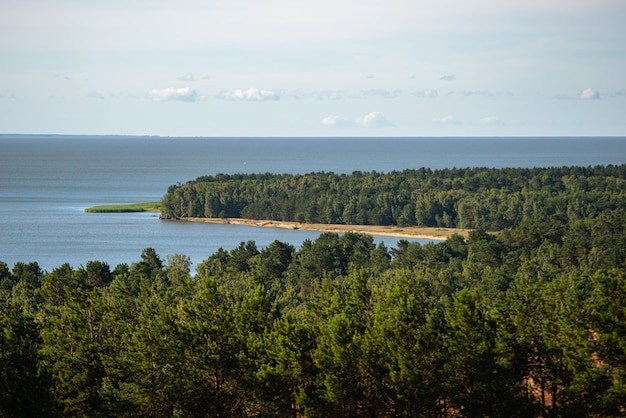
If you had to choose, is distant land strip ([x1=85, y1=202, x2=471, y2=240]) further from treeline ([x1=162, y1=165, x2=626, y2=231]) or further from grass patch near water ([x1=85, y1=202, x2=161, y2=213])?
treeline ([x1=162, y1=165, x2=626, y2=231])

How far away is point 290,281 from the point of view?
174ft

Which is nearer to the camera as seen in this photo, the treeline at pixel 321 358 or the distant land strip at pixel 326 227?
the treeline at pixel 321 358

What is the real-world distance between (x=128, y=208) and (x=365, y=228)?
29209 mm

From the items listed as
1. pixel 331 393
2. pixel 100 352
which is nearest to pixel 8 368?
pixel 100 352

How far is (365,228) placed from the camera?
335ft

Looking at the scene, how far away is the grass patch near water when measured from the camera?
354 feet

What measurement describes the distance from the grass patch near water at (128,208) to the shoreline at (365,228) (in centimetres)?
742

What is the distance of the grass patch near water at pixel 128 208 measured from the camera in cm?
10794

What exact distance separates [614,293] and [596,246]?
34958mm

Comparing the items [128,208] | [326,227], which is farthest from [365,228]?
[128,208]

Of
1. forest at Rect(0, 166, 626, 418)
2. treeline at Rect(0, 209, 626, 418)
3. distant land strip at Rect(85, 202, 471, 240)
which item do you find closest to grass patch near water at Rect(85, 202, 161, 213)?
distant land strip at Rect(85, 202, 471, 240)

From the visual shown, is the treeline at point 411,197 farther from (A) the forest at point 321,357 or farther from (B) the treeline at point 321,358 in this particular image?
(B) the treeline at point 321,358

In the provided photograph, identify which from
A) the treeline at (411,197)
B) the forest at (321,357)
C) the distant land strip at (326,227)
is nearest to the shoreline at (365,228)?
the distant land strip at (326,227)

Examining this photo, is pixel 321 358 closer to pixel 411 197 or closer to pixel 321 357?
pixel 321 357
